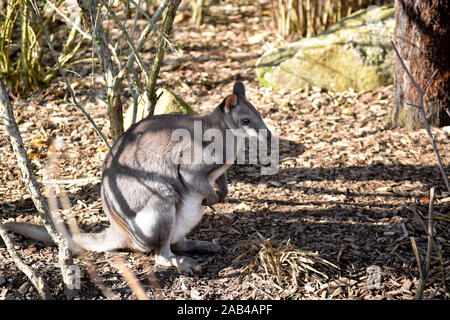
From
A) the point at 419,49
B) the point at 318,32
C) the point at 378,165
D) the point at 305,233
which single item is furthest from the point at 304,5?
the point at 305,233

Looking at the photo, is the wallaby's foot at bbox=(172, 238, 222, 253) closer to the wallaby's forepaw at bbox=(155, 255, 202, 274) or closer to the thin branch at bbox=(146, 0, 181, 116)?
the wallaby's forepaw at bbox=(155, 255, 202, 274)

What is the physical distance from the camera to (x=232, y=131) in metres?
4.58

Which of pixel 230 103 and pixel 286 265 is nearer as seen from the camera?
pixel 286 265

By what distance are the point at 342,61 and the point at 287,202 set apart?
301 cm

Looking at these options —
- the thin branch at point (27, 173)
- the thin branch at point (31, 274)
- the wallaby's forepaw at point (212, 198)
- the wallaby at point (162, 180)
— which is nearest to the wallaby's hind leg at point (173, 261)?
the wallaby at point (162, 180)

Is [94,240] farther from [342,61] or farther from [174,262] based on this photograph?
[342,61]

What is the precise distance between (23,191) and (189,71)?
3.60 m

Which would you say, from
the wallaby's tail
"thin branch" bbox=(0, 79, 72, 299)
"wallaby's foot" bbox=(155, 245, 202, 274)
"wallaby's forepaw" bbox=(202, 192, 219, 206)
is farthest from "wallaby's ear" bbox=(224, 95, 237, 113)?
"thin branch" bbox=(0, 79, 72, 299)

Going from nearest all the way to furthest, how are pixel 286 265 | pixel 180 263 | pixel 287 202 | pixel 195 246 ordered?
pixel 286 265
pixel 180 263
pixel 195 246
pixel 287 202

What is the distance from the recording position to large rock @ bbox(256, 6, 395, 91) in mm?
7551

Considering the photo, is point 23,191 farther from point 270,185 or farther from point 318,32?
point 318,32

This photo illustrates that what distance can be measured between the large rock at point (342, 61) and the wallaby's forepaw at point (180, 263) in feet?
13.0

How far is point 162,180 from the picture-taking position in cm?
442

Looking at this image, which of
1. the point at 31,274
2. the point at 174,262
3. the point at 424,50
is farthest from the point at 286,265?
the point at 424,50
